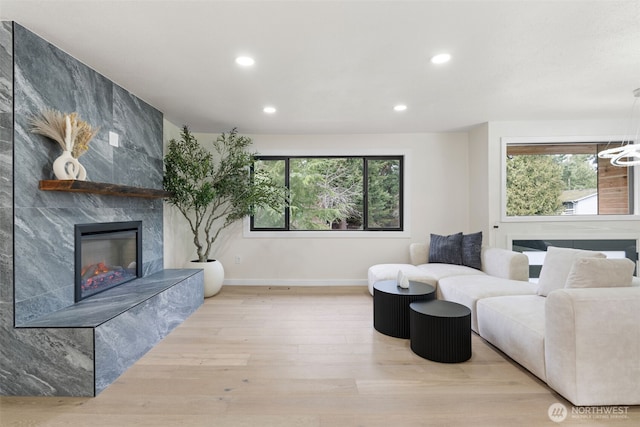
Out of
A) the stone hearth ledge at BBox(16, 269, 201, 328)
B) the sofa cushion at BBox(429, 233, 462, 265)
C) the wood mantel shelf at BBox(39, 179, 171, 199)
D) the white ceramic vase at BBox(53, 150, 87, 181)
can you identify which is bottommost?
the stone hearth ledge at BBox(16, 269, 201, 328)

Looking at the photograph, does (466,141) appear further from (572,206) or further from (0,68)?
(0,68)

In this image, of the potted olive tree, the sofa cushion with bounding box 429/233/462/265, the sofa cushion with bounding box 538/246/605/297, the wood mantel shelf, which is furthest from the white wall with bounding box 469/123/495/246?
the wood mantel shelf

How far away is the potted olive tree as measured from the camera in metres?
3.93

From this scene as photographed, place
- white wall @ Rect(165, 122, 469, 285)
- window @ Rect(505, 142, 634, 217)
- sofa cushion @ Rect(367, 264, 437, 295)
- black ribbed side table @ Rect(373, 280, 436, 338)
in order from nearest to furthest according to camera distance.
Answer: black ribbed side table @ Rect(373, 280, 436, 338) < sofa cushion @ Rect(367, 264, 437, 295) < window @ Rect(505, 142, 634, 217) < white wall @ Rect(165, 122, 469, 285)

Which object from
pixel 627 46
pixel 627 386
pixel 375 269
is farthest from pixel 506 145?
pixel 627 386

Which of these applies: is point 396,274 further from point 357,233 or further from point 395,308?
point 357,233

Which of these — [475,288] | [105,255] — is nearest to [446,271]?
[475,288]

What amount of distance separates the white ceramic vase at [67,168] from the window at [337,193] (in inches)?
104

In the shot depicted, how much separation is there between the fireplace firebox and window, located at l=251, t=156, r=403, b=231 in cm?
181

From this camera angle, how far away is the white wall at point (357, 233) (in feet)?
15.4

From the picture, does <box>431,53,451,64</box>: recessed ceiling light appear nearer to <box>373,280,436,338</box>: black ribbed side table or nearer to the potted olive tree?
<box>373,280,436,338</box>: black ribbed side table

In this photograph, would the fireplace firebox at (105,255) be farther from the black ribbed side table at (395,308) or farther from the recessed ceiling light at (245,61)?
the black ribbed side table at (395,308)

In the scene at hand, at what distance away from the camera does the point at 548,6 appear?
1799mm

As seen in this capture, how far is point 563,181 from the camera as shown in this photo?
13.9ft
